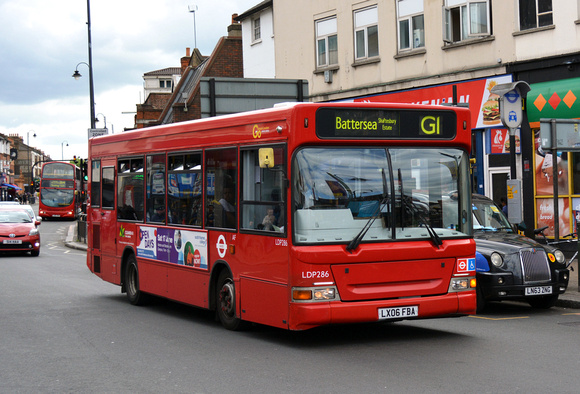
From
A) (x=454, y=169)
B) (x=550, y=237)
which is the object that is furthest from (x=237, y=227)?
(x=550, y=237)

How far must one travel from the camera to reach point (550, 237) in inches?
847

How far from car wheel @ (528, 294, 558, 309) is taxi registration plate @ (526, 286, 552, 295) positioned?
385 millimetres

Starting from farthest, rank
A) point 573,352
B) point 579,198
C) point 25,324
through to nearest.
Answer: point 579,198 < point 25,324 < point 573,352

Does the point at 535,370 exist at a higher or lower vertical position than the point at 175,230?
lower

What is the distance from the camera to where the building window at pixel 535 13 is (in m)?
21.7

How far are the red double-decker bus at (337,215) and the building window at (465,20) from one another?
1421 cm

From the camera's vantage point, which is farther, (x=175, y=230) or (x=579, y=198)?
(x=579, y=198)

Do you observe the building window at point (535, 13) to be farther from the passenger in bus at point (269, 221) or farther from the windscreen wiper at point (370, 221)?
the passenger in bus at point (269, 221)

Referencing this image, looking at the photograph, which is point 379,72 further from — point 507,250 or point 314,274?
point 314,274

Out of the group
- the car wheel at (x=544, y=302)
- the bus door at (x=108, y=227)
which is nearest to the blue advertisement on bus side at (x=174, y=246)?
the bus door at (x=108, y=227)

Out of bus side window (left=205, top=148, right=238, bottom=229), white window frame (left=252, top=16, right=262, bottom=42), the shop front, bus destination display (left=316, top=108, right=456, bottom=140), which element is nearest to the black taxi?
bus destination display (left=316, top=108, right=456, bottom=140)

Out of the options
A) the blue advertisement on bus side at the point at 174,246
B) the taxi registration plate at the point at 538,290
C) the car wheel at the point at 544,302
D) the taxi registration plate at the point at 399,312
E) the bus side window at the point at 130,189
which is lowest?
the car wheel at the point at 544,302

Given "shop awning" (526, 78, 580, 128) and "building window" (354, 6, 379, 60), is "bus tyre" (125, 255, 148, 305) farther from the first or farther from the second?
"building window" (354, 6, 379, 60)

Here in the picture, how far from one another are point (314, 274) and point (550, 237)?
13978 mm
